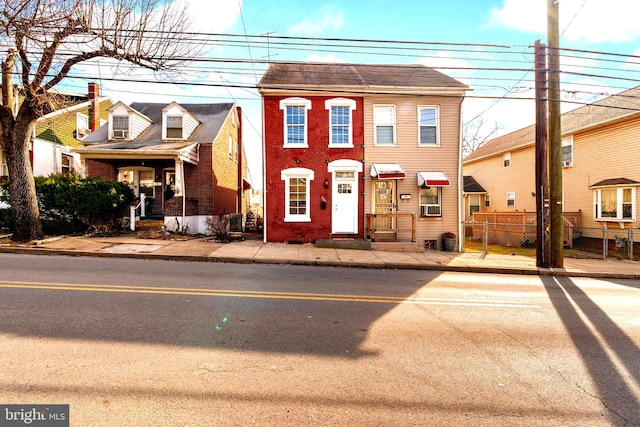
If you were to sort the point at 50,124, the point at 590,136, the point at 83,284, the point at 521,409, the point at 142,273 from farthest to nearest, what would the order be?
the point at 50,124 → the point at 590,136 → the point at 142,273 → the point at 83,284 → the point at 521,409

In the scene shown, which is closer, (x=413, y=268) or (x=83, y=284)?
(x=83, y=284)

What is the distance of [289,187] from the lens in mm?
14547

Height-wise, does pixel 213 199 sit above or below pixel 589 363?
above

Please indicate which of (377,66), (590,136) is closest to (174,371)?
(377,66)

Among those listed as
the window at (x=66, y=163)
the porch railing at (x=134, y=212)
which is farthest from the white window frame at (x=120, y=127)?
the window at (x=66, y=163)

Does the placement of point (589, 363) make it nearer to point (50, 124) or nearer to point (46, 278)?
point (46, 278)

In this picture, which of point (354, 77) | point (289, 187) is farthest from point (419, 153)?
point (289, 187)

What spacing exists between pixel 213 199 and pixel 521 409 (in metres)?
16.7

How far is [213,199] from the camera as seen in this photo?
17641 millimetres

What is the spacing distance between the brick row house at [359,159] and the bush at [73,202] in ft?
21.3

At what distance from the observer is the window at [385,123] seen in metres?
14.7

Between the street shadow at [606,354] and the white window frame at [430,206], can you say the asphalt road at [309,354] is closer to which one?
the street shadow at [606,354]

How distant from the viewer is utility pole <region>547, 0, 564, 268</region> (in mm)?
10109

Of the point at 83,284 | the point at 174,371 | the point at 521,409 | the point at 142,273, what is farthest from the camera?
the point at 142,273
